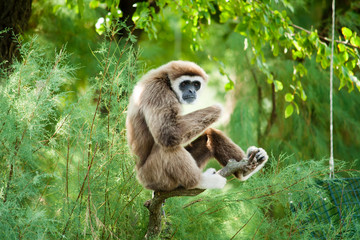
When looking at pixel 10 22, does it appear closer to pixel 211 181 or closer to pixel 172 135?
pixel 172 135

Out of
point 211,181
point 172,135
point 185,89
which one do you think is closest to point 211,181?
point 211,181

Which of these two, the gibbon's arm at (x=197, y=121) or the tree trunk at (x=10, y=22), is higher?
the tree trunk at (x=10, y=22)

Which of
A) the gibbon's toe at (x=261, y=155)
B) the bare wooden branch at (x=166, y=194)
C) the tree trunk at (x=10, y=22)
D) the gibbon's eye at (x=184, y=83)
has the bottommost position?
the bare wooden branch at (x=166, y=194)

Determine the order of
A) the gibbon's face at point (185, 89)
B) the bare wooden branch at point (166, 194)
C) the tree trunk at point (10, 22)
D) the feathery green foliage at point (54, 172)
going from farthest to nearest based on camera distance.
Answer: the tree trunk at point (10, 22)
the gibbon's face at point (185, 89)
the bare wooden branch at point (166, 194)
the feathery green foliage at point (54, 172)

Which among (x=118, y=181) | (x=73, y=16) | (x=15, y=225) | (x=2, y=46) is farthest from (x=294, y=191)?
(x=73, y=16)

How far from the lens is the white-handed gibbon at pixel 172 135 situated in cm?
326

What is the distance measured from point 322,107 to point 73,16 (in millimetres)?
4075

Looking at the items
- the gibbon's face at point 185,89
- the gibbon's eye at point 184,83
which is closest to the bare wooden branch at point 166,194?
the gibbon's face at point 185,89

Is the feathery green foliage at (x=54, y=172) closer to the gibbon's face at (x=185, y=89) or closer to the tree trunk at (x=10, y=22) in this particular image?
the gibbon's face at (x=185, y=89)

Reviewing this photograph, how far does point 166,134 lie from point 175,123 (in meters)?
0.12

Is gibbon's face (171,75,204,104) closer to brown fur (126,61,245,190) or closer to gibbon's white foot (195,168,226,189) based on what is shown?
brown fur (126,61,245,190)

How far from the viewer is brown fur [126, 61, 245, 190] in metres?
3.26

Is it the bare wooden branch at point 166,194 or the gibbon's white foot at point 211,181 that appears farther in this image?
the gibbon's white foot at point 211,181

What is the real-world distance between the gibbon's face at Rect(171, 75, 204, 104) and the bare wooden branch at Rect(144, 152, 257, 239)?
648 mm
